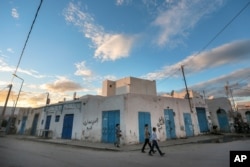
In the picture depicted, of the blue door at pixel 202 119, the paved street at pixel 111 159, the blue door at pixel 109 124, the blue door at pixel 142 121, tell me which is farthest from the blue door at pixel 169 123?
the paved street at pixel 111 159

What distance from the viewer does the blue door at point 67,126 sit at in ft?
65.7

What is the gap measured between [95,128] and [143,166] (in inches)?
455

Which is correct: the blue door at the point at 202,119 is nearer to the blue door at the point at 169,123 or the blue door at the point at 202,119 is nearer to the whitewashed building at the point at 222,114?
the whitewashed building at the point at 222,114

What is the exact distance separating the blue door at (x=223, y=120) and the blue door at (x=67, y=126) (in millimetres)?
21689

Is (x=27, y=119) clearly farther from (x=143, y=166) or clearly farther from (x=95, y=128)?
(x=143, y=166)

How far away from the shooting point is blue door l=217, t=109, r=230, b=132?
2551 cm

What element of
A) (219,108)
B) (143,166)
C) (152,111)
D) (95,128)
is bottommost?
(143,166)

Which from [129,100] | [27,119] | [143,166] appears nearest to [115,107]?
[129,100]

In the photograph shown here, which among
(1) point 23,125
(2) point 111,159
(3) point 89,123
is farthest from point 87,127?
(1) point 23,125

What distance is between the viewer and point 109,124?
16.2 m

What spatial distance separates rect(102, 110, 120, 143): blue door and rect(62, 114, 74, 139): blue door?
554cm

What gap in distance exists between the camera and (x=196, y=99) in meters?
23.5

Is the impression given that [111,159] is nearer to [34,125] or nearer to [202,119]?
[202,119]

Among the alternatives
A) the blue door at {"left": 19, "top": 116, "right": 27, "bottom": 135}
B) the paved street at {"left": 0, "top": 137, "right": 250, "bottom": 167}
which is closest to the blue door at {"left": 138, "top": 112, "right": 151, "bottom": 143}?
the paved street at {"left": 0, "top": 137, "right": 250, "bottom": 167}
